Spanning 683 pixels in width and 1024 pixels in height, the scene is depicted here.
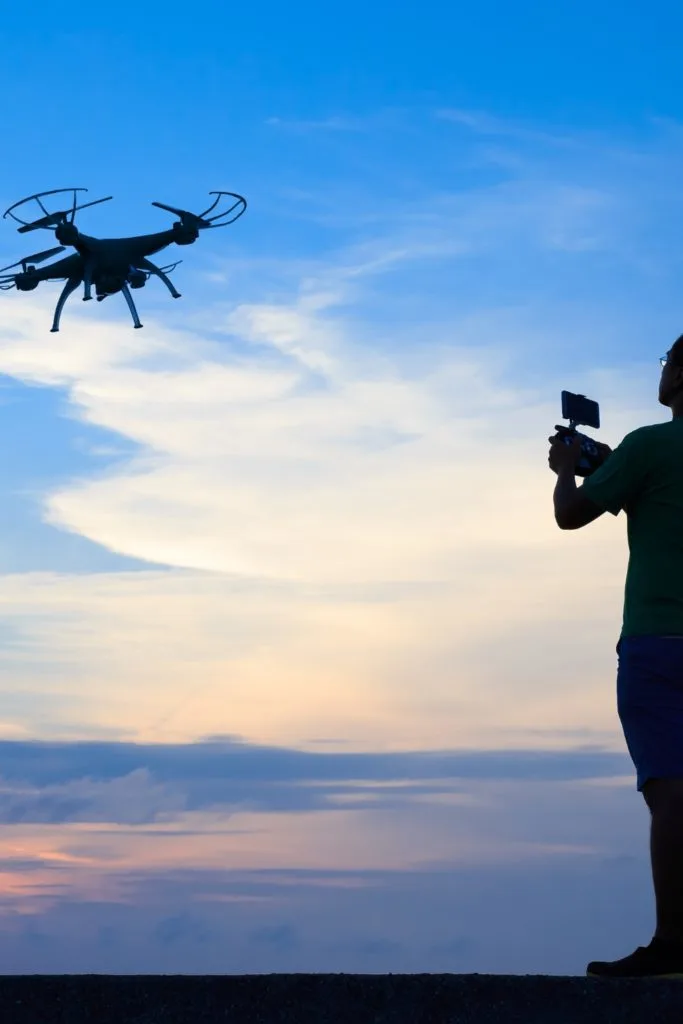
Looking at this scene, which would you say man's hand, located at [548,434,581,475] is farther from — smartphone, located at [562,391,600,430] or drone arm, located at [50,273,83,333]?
drone arm, located at [50,273,83,333]

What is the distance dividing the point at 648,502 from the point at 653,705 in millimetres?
906

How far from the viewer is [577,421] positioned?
620cm

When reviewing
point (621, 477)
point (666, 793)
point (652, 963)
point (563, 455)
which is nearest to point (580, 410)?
point (563, 455)

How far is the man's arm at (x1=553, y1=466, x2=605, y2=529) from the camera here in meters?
5.80

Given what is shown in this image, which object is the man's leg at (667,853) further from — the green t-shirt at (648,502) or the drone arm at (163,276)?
the drone arm at (163,276)

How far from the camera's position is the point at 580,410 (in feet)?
20.4

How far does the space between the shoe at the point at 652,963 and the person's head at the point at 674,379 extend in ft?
7.63
